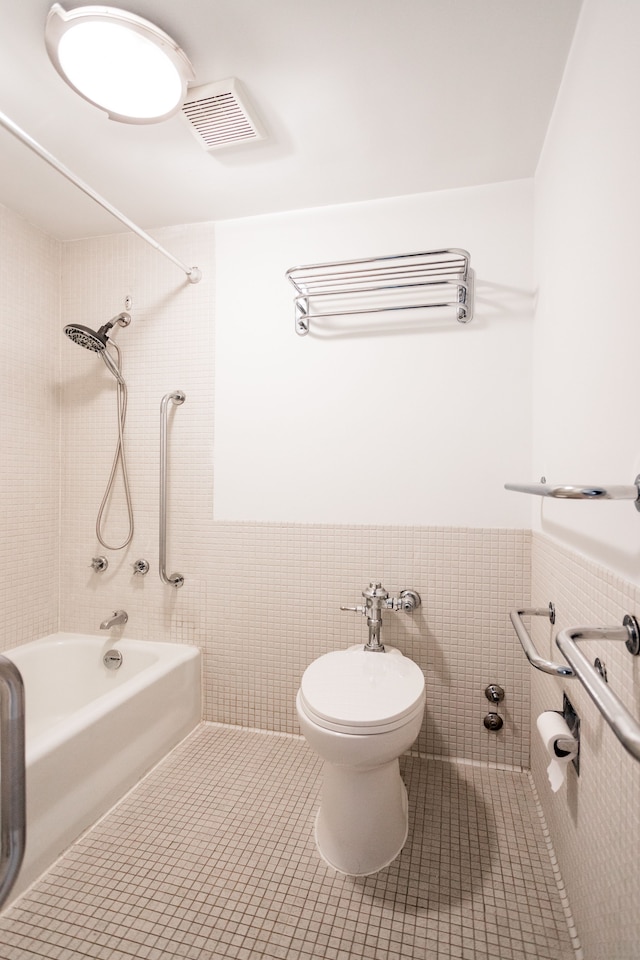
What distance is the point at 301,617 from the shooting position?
6.42ft

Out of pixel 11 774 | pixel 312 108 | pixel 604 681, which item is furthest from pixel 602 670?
pixel 312 108

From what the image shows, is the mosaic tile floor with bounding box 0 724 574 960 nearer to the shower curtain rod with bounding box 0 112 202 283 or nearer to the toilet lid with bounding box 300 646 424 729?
the toilet lid with bounding box 300 646 424 729

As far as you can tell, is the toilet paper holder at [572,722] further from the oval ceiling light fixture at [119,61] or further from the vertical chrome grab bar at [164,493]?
the oval ceiling light fixture at [119,61]

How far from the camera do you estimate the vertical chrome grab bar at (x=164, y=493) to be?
6.80 feet

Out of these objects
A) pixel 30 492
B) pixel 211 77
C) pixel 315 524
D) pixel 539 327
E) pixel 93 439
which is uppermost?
pixel 211 77

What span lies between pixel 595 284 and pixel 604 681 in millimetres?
828

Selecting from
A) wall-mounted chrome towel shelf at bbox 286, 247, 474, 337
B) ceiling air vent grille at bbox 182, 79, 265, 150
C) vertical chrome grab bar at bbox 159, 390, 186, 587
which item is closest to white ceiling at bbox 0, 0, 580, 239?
ceiling air vent grille at bbox 182, 79, 265, 150

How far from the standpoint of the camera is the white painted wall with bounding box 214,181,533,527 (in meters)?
1.77

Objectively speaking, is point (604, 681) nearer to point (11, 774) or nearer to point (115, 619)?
point (11, 774)

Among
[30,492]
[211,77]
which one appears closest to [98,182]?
[211,77]

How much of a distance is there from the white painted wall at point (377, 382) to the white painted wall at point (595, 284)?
26 cm

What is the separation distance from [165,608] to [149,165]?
1803 mm

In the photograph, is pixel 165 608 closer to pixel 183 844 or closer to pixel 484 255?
pixel 183 844

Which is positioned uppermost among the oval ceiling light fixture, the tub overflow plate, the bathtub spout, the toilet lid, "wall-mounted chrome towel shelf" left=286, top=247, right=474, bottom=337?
the oval ceiling light fixture
